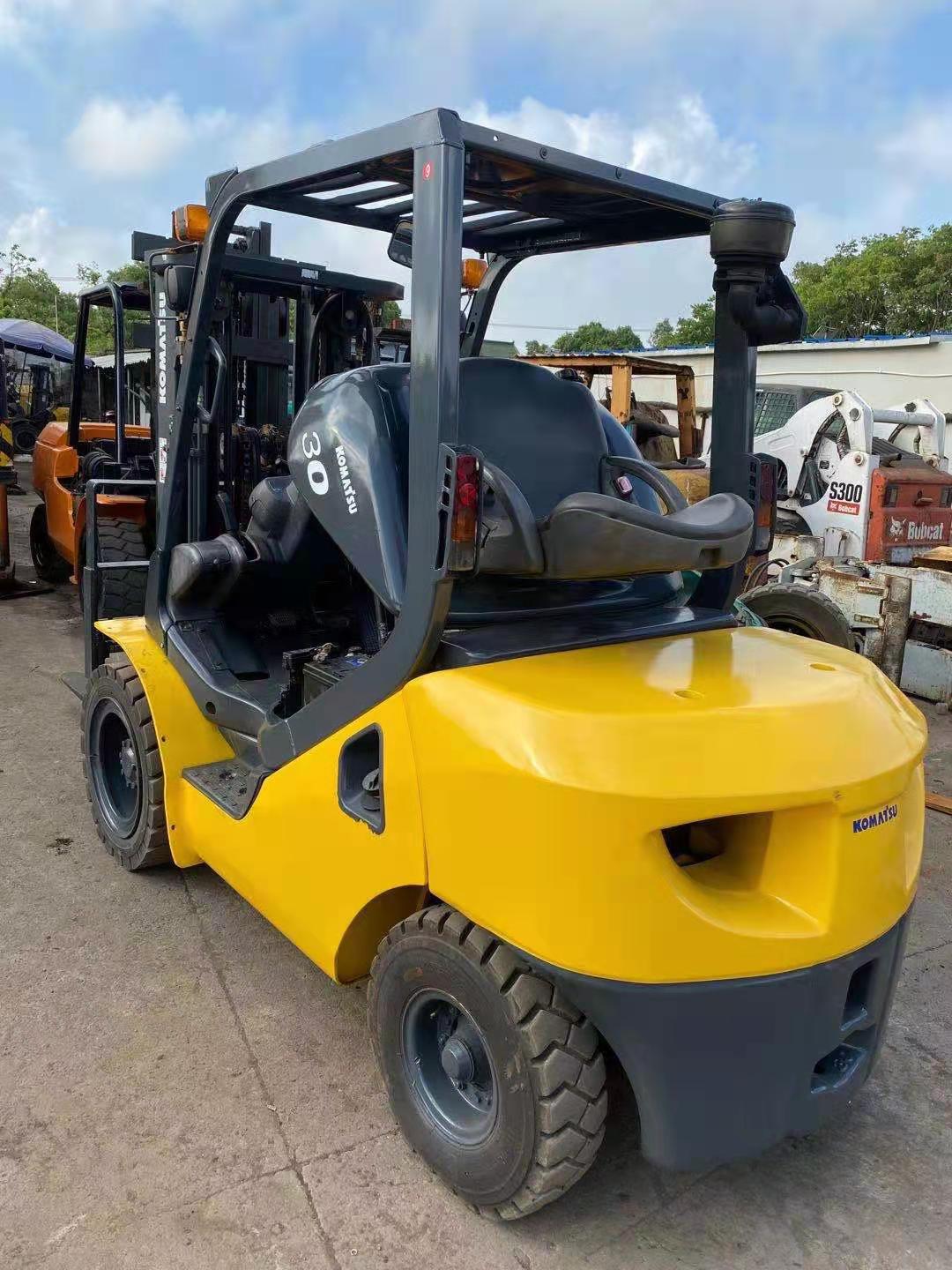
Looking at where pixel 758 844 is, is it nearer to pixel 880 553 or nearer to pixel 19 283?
pixel 880 553

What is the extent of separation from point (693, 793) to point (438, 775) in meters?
0.56

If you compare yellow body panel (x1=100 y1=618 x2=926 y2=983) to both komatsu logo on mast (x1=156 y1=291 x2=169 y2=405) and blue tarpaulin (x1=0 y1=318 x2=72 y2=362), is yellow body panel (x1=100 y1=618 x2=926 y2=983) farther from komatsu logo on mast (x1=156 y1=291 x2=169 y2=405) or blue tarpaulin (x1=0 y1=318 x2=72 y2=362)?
blue tarpaulin (x1=0 y1=318 x2=72 y2=362)

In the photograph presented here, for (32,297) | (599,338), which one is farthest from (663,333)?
(32,297)

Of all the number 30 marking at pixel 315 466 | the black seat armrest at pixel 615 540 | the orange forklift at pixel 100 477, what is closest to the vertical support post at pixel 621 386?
the orange forklift at pixel 100 477

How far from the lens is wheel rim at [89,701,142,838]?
4000mm

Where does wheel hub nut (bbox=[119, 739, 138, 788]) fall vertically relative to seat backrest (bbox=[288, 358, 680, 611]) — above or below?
below

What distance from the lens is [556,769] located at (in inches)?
77.4

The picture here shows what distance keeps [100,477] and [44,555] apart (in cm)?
258

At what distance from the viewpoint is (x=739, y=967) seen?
201 cm

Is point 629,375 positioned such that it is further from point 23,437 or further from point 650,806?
point 23,437

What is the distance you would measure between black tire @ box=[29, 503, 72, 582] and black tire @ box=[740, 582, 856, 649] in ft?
22.4

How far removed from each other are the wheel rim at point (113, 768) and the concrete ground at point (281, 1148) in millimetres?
478

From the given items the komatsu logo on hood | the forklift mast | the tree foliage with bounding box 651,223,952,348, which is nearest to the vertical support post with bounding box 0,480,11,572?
the forklift mast

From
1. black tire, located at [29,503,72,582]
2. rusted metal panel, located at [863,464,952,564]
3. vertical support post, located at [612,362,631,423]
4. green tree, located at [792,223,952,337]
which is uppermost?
green tree, located at [792,223,952,337]
